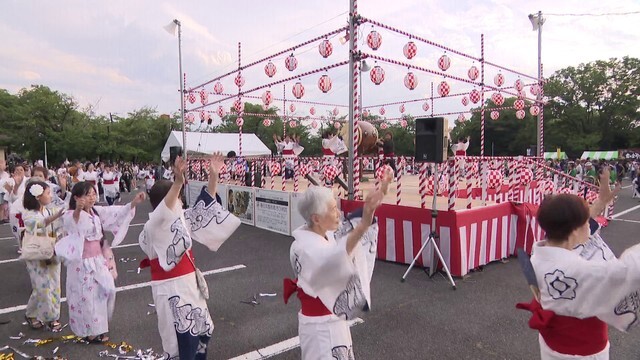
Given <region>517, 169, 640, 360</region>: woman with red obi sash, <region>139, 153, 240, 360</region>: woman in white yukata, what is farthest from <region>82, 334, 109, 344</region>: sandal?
<region>517, 169, 640, 360</region>: woman with red obi sash

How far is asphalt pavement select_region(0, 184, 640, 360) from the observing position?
372 cm

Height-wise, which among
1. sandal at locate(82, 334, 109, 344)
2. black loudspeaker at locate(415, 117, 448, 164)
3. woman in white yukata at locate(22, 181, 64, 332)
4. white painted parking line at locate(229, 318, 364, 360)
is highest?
black loudspeaker at locate(415, 117, 448, 164)

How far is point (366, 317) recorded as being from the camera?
4.43 m

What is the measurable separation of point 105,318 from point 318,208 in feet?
9.46

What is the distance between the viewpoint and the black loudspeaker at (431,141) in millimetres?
5832

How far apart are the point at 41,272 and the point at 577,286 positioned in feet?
16.1

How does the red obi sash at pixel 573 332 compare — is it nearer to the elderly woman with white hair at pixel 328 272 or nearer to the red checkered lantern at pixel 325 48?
the elderly woman with white hair at pixel 328 272

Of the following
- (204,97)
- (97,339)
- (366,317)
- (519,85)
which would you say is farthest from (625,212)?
(204,97)

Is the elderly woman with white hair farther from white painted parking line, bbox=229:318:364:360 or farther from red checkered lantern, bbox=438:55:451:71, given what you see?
red checkered lantern, bbox=438:55:451:71

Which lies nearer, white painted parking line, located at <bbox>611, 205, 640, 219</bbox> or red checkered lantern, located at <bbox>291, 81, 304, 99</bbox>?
white painted parking line, located at <bbox>611, 205, 640, 219</bbox>

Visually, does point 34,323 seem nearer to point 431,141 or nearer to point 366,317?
point 366,317

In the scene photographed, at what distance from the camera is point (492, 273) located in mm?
6102

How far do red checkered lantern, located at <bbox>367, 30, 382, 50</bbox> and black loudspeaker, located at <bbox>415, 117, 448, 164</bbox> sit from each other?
2.79 meters

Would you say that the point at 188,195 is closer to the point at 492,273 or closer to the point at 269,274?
the point at 269,274
